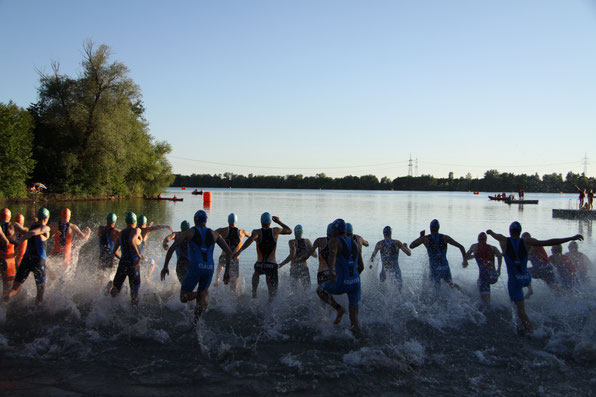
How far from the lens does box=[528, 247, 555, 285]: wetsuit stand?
32.0ft

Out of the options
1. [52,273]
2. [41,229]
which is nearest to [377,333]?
[41,229]

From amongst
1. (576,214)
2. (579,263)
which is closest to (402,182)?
(576,214)

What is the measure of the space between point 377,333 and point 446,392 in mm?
2131

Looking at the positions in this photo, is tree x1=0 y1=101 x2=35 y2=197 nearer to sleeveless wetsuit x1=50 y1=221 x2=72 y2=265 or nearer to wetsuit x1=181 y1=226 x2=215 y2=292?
sleeveless wetsuit x1=50 y1=221 x2=72 y2=265

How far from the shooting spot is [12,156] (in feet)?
128

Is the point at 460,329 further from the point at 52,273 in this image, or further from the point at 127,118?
the point at 127,118

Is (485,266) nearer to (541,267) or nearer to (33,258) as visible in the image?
(541,267)

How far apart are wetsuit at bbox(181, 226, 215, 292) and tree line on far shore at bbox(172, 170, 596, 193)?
478 feet

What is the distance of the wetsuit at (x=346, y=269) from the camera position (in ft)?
23.1

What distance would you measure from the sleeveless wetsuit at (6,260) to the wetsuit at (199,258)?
3.85 metres

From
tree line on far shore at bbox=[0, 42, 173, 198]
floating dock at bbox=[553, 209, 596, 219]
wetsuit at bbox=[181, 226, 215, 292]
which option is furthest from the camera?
tree line on far shore at bbox=[0, 42, 173, 198]

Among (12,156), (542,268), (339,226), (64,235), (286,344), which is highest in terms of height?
(12,156)

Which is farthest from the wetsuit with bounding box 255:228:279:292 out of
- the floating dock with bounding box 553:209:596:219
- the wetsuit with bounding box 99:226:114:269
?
the floating dock with bounding box 553:209:596:219

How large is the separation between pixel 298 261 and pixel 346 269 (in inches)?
99.8
